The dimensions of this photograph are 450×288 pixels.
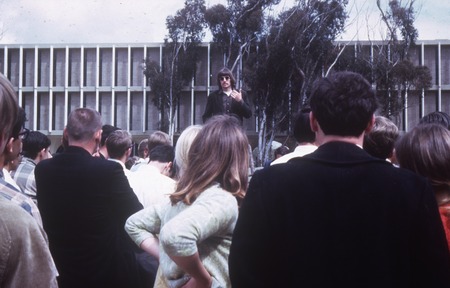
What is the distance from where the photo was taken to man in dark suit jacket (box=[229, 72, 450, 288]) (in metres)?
2.21

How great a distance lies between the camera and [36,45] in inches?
2089

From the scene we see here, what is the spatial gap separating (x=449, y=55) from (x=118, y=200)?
50665mm

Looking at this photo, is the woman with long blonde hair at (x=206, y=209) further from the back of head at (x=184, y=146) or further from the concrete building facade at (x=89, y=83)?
the concrete building facade at (x=89, y=83)

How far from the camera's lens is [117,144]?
5.68 meters

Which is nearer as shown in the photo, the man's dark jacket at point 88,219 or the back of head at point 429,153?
the back of head at point 429,153

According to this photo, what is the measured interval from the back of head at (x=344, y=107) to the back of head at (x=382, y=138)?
2110mm

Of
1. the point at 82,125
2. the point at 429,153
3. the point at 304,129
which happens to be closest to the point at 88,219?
the point at 82,125

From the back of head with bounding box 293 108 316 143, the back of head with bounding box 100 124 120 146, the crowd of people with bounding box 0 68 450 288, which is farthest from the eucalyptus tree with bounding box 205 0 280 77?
the crowd of people with bounding box 0 68 450 288

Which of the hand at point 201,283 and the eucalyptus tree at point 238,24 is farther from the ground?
the eucalyptus tree at point 238,24

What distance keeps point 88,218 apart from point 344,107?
2271mm

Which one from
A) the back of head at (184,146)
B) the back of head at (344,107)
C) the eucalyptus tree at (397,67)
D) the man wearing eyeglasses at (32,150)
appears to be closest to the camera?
the back of head at (344,107)

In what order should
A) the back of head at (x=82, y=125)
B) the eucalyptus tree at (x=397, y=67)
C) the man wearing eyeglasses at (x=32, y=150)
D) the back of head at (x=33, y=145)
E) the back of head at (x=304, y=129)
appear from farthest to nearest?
the eucalyptus tree at (x=397, y=67) < the back of head at (x=33, y=145) < the man wearing eyeglasses at (x=32, y=150) < the back of head at (x=304, y=129) < the back of head at (x=82, y=125)

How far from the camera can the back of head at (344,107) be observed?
231 centimetres

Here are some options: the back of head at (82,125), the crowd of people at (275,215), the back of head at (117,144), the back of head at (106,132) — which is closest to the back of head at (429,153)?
the crowd of people at (275,215)
